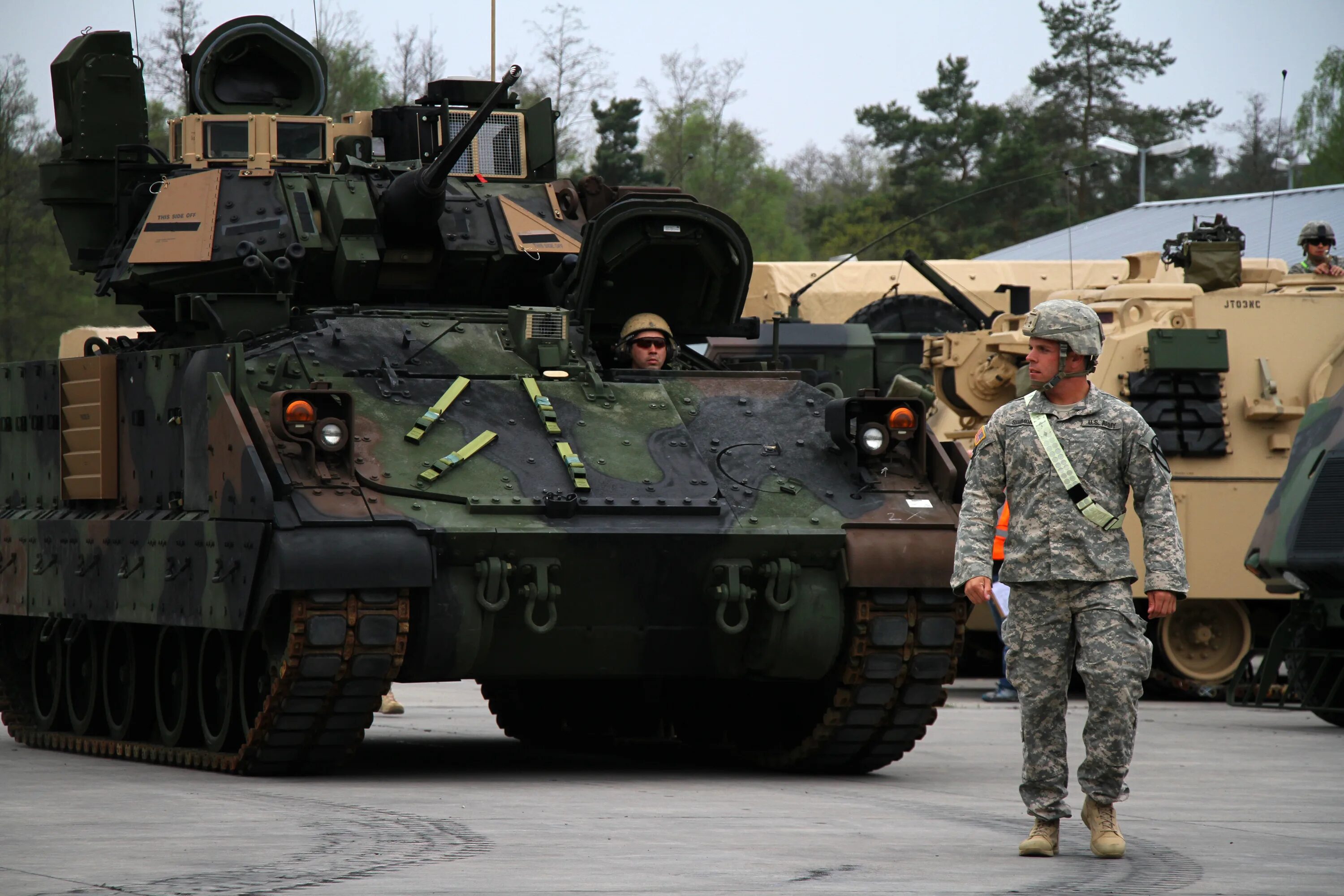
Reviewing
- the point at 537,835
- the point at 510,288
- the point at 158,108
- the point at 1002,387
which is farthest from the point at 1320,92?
the point at 537,835

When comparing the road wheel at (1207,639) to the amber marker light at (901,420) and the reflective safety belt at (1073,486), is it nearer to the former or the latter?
the amber marker light at (901,420)

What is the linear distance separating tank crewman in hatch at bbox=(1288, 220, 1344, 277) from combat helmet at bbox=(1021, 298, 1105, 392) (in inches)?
410

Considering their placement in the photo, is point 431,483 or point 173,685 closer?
point 431,483

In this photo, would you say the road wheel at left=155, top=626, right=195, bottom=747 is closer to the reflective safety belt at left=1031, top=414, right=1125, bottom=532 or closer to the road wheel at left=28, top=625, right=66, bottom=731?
the road wheel at left=28, top=625, right=66, bottom=731

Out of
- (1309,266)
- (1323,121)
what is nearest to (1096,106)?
(1323,121)

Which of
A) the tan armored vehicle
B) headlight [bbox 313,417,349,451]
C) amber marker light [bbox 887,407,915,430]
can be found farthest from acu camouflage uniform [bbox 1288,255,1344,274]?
headlight [bbox 313,417,349,451]

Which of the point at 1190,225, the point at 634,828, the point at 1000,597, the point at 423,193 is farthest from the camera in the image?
the point at 1190,225

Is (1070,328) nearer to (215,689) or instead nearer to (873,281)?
(215,689)

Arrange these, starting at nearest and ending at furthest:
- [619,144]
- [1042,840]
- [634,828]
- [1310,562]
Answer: [1042,840], [634,828], [1310,562], [619,144]

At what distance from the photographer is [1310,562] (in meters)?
13.4

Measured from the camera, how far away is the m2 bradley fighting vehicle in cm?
968

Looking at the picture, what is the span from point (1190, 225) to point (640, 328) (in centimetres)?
2854

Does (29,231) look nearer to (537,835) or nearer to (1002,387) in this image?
(1002,387)

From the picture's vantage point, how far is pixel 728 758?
38.0 ft
